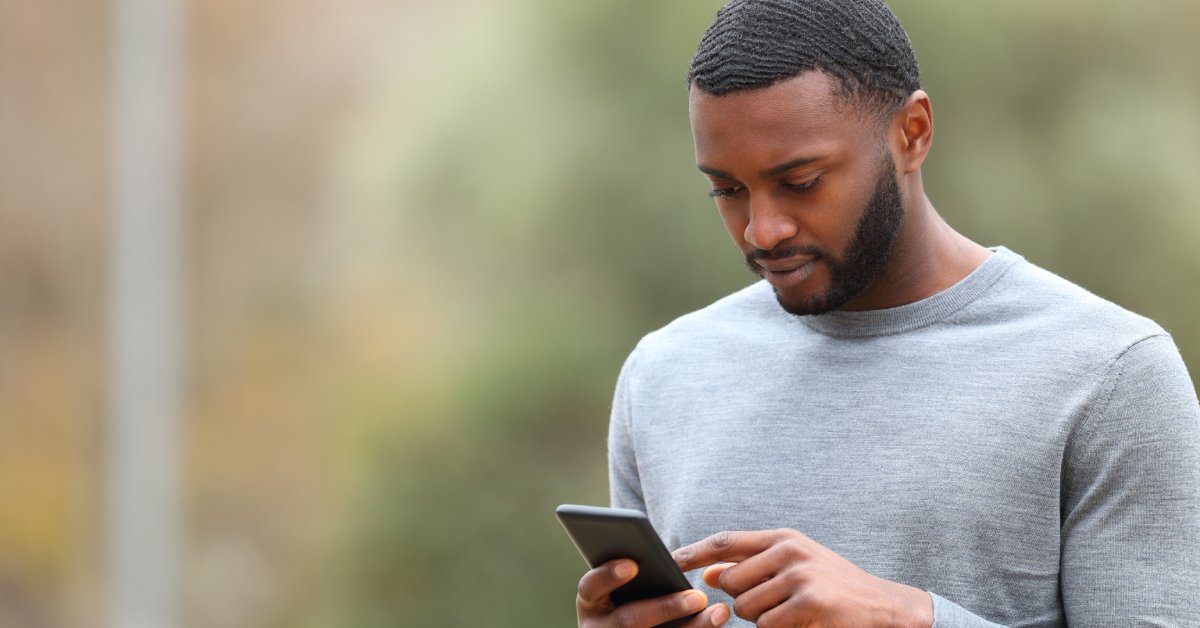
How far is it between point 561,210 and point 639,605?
3876 millimetres

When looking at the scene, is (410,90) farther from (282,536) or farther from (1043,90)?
(1043,90)

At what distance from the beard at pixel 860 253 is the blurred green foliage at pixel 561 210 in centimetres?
296

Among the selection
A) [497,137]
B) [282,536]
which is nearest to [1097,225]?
[497,137]

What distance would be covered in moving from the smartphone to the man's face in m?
0.32

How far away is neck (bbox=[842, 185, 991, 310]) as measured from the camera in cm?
149

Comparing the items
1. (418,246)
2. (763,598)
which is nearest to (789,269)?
(763,598)

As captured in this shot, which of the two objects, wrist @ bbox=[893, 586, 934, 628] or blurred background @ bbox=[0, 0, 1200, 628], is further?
blurred background @ bbox=[0, 0, 1200, 628]

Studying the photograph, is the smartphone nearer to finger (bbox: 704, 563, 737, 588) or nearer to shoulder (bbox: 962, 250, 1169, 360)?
finger (bbox: 704, 563, 737, 588)

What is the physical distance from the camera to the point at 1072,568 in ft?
4.38

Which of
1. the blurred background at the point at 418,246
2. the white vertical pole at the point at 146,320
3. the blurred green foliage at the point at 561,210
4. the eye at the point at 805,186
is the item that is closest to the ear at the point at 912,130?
the eye at the point at 805,186

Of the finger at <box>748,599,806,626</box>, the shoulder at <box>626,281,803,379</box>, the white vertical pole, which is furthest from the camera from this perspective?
the white vertical pole

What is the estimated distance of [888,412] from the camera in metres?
1.46

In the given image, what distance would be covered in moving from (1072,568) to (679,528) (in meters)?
0.43

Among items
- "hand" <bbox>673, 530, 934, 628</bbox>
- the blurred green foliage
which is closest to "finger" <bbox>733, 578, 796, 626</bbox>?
"hand" <bbox>673, 530, 934, 628</bbox>
